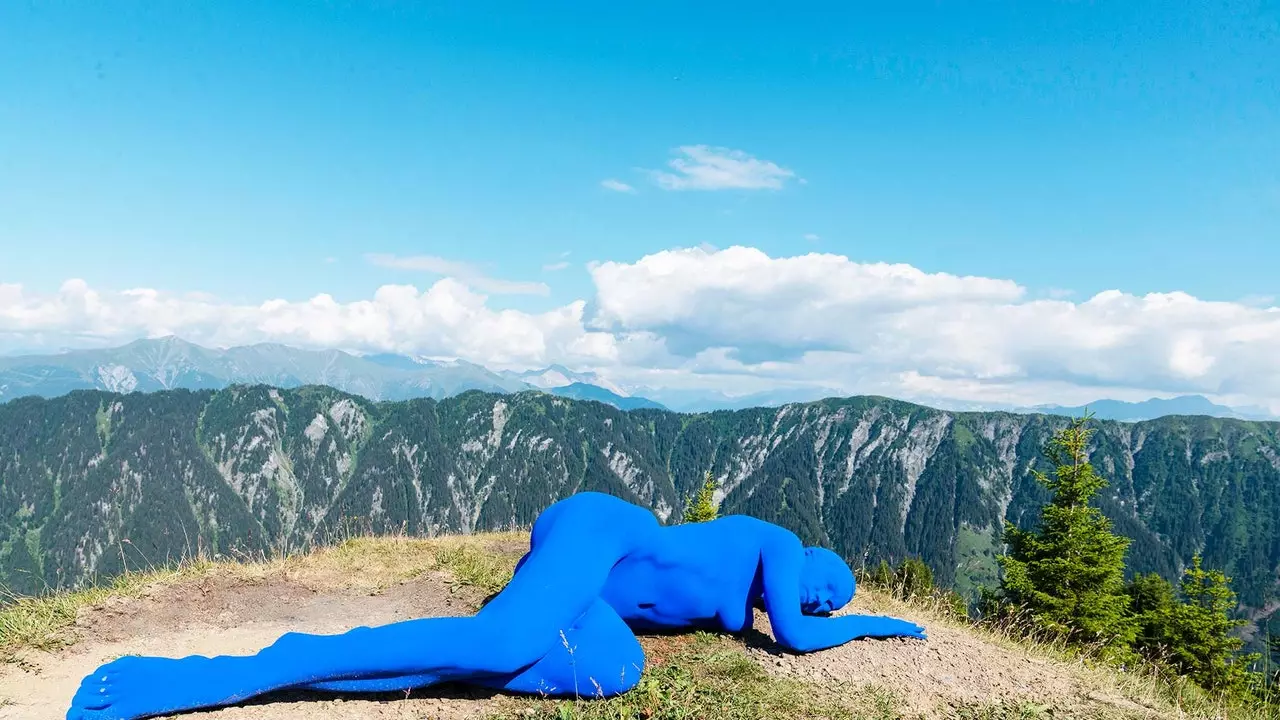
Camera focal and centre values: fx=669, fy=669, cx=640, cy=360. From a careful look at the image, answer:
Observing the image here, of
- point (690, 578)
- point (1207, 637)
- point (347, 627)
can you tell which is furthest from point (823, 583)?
point (1207, 637)

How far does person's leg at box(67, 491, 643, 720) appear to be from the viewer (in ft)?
15.0

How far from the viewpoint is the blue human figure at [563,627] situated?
466cm

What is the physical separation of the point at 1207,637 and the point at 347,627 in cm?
4257

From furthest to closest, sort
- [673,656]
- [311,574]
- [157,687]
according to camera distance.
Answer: [311,574]
[673,656]
[157,687]

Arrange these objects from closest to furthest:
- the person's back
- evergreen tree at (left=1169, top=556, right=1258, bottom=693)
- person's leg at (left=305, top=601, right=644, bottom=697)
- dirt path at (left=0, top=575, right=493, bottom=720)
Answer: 1. dirt path at (left=0, top=575, right=493, bottom=720)
2. person's leg at (left=305, top=601, right=644, bottom=697)
3. the person's back
4. evergreen tree at (left=1169, top=556, right=1258, bottom=693)

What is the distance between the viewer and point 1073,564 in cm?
2462

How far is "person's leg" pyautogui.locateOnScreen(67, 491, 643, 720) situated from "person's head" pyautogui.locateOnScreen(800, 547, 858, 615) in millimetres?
3373

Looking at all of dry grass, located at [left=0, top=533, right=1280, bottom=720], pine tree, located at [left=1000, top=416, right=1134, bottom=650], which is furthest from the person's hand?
pine tree, located at [left=1000, top=416, right=1134, bottom=650]

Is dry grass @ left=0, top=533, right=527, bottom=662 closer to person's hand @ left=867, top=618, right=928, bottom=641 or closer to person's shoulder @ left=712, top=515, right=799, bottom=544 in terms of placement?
person's shoulder @ left=712, top=515, right=799, bottom=544

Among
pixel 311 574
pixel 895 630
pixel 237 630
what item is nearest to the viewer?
pixel 895 630

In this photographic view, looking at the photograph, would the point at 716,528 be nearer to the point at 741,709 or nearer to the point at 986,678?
the point at 741,709

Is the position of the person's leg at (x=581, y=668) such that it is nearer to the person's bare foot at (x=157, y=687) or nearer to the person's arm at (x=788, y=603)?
the person's bare foot at (x=157, y=687)

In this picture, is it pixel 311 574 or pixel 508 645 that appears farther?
pixel 311 574

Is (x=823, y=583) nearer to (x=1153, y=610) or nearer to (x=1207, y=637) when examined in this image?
(x=1207, y=637)
